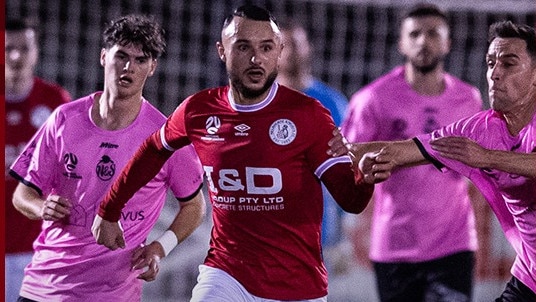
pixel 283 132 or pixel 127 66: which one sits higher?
pixel 127 66

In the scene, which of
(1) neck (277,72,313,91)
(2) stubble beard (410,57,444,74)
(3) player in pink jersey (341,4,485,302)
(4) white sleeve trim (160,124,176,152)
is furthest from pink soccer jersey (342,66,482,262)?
(4) white sleeve trim (160,124,176,152)

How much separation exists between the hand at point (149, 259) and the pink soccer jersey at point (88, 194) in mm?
122

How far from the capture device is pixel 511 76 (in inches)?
209

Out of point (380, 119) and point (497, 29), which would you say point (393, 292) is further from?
point (497, 29)

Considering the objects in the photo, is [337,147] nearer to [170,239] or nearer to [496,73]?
[496,73]

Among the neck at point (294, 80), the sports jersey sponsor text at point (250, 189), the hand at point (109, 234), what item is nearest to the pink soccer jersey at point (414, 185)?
the neck at point (294, 80)

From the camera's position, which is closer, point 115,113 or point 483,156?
point 483,156

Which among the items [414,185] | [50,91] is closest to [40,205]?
[50,91]

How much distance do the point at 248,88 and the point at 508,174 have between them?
1.23m

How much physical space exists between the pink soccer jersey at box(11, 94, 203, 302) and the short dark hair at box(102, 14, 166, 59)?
0.30 m

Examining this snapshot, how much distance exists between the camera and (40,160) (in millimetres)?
5781

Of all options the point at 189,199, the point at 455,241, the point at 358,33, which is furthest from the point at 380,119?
the point at 358,33

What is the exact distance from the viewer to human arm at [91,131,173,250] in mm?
5414

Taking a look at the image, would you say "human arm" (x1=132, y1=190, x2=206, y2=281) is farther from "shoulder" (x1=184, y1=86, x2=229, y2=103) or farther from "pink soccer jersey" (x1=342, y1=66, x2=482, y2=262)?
"pink soccer jersey" (x1=342, y1=66, x2=482, y2=262)
